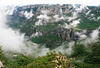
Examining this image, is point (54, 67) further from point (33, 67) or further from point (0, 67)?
point (0, 67)

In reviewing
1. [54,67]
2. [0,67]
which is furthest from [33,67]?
[0,67]

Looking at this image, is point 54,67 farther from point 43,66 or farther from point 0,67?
point 0,67

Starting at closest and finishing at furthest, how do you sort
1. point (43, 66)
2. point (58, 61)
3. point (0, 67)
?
point (0, 67) → point (43, 66) → point (58, 61)

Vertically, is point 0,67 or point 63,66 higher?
point 0,67

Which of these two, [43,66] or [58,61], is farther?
[58,61]

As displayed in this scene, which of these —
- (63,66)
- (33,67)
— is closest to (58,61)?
(63,66)

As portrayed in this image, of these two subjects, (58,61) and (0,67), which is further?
(58,61)

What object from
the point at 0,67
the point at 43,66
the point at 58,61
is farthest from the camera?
the point at 58,61

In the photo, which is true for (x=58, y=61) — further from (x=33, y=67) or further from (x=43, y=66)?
(x=33, y=67)
